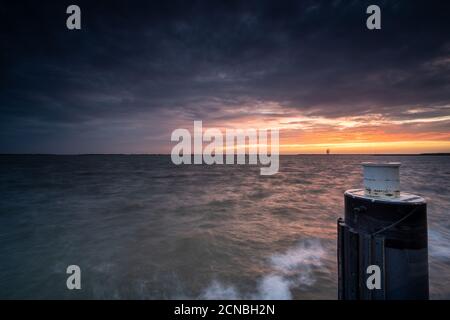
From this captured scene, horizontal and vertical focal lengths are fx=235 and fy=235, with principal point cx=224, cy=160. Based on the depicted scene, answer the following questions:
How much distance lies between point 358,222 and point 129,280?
7310mm

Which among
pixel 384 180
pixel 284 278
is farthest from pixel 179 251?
pixel 384 180

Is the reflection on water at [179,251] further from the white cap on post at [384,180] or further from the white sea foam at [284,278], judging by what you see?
the white cap on post at [384,180]

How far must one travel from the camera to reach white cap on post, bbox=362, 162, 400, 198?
11.5 ft

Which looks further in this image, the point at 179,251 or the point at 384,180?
the point at 179,251

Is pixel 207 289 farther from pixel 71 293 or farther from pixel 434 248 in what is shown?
pixel 434 248

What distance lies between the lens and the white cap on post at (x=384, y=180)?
3504 mm

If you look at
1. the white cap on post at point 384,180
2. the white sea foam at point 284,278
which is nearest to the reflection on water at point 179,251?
the white sea foam at point 284,278

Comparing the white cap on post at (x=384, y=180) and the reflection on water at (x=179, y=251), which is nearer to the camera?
the white cap on post at (x=384, y=180)

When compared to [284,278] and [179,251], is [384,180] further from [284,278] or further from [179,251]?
[179,251]

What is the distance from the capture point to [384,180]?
3.53m

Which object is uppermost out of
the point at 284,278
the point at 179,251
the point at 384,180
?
the point at 384,180

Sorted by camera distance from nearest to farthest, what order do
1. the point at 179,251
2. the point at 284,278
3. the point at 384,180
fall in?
the point at 384,180
the point at 284,278
the point at 179,251

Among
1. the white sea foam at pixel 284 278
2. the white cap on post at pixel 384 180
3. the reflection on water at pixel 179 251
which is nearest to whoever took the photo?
the white cap on post at pixel 384 180
